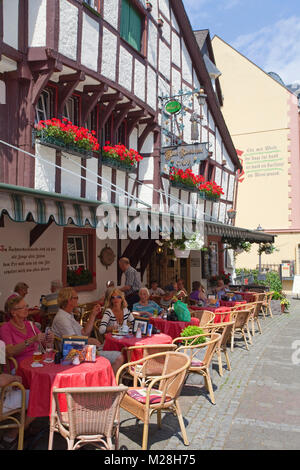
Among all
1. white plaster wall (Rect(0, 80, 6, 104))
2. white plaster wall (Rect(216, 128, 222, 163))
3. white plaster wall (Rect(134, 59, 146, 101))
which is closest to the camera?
white plaster wall (Rect(0, 80, 6, 104))

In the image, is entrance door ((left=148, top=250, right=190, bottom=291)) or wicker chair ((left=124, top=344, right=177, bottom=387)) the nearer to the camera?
wicker chair ((left=124, top=344, right=177, bottom=387))

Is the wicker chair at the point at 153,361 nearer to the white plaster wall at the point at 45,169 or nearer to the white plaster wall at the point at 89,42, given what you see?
the white plaster wall at the point at 45,169

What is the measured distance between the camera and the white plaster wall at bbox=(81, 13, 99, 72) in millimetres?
8688

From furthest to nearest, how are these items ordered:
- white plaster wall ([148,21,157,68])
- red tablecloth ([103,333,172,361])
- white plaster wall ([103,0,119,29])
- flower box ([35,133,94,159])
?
white plaster wall ([148,21,157,68])
white plaster wall ([103,0,119,29])
flower box ([35,133,94,159])
red tablecloth ([103,333,172,361])

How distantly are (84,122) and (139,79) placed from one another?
8.61 feet

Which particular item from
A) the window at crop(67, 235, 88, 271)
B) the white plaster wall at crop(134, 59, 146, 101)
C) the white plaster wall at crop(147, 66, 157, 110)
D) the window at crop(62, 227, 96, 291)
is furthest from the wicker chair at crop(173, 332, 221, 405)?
the white plaster wall at crop(147, 66, 157, 110)

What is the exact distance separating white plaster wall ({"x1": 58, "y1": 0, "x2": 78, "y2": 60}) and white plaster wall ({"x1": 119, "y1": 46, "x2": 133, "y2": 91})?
5.78 feet

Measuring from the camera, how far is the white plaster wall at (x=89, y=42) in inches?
342

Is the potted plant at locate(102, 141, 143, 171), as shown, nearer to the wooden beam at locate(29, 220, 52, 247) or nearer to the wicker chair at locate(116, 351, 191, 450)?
the wooden beam at locate(29, 220, 52, 247)

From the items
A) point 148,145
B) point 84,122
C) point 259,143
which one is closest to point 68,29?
point 84,122

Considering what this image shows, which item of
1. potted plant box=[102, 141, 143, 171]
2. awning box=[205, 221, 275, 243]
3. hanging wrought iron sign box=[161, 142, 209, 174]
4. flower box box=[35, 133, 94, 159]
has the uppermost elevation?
hanging wrought iron sign box=[161, 142, 209, 174]

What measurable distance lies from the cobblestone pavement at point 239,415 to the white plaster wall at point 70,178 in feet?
15.4

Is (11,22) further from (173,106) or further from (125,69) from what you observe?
(173,106)

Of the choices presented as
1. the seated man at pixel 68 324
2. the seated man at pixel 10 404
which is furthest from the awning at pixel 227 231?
the seated man at pixel 10 404
